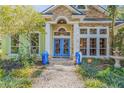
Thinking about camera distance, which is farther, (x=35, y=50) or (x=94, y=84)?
(x=35, y=50)

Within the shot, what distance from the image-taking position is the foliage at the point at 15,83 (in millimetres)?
6576

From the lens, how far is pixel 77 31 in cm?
799

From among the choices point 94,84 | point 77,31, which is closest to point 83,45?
point 77,31

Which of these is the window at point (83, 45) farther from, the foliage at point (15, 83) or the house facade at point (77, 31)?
the foliage at point (15, 83)

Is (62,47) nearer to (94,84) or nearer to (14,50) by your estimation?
(14,50)

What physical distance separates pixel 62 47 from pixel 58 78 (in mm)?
943

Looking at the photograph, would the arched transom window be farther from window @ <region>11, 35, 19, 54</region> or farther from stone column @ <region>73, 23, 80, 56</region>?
window @ <region>11, 35, 19, 54</region>

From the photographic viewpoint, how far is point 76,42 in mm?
7770

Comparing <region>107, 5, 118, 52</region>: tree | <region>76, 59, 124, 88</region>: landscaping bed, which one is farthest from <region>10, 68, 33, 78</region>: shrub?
<region>107, 5, 118, 52</region>: tree

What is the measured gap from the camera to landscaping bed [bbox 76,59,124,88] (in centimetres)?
666

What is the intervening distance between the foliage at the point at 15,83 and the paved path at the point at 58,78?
0.56 feet

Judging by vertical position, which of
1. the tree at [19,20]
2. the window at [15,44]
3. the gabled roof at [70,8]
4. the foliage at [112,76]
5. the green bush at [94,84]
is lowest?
the green bush at [94,84]

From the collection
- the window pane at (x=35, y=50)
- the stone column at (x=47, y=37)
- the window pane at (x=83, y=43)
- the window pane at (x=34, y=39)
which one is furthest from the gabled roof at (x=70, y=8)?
the window pane at (x=35, y=50)
